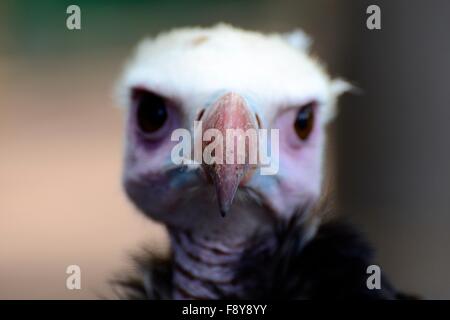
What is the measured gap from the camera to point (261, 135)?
2.02 ft

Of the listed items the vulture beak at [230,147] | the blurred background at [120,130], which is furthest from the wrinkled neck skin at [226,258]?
the blurred background at [120,130]

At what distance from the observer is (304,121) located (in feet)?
2.37

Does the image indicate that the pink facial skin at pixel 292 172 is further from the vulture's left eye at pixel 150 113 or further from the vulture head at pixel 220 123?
the vulture's left eye at pixel 150 113

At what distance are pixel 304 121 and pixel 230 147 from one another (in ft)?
0.56

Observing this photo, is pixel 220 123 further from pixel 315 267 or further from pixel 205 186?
pixel 315 267

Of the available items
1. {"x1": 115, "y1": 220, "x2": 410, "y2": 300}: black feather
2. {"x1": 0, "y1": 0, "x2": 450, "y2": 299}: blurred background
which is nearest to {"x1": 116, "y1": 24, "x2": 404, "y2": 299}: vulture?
{"x1": 115, "y1": 220, "x2": 410, "y2": 300}: black feather

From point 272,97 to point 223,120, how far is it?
0.32 feet

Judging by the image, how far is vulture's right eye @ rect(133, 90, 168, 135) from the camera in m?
0.70

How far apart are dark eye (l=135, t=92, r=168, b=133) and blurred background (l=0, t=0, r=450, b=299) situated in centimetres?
27

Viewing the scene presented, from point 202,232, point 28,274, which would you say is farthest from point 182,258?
point 28,274

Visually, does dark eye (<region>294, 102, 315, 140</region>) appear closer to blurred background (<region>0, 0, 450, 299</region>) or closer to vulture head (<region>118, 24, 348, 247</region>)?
vulture head (<region>118, 24, 348, 247</region>)

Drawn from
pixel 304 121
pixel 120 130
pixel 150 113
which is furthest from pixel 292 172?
pixel 120 130

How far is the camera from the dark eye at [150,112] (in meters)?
0.70
